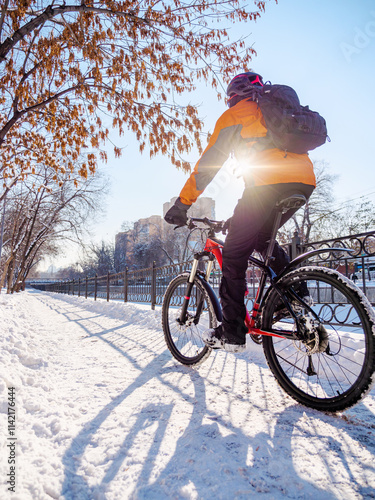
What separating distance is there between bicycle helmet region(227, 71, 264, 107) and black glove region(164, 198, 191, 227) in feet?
2.96

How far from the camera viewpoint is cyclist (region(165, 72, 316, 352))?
205cm

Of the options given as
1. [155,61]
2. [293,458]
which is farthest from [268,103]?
[155,61]

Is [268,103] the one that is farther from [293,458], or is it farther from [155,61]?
[155,61]

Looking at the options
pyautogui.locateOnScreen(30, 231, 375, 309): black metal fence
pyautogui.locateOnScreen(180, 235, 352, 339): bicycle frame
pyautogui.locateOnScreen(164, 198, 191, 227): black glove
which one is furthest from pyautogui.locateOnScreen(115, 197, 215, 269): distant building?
pyautogui.locateOnScreen(164, 198, 191, 227): black glove

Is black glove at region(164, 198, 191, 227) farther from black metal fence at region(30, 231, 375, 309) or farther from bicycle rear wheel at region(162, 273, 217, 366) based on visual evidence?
black metal fence at region(30, 231, 375, 309)

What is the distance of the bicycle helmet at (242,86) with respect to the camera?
2.17 m

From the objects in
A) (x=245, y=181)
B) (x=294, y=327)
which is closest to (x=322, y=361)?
(x=294, y=327)

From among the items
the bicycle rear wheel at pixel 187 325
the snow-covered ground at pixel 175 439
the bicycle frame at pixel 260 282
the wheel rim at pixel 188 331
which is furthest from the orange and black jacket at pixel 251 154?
the snow-covered ground at pixel 175 439

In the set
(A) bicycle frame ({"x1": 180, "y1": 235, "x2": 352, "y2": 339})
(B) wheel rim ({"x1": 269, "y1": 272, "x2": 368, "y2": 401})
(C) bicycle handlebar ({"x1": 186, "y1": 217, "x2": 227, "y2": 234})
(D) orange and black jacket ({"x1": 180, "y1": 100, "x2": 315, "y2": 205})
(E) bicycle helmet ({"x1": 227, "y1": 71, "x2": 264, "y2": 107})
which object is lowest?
(B) wheel rim ({"x1": 269, "y1": 272, "x2": 368, "y2": 401})

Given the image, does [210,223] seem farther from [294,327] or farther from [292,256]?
[292,256]

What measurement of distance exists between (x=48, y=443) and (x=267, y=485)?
3.44ft

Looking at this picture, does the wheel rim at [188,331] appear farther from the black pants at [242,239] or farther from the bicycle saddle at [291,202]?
the bicycle saddle at [291,202]

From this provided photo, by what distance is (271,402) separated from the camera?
2.01 meters

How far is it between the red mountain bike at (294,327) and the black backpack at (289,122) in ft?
1.20
